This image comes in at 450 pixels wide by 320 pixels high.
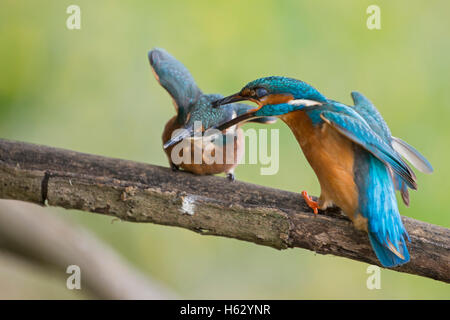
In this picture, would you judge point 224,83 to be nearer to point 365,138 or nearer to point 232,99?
point 232,99

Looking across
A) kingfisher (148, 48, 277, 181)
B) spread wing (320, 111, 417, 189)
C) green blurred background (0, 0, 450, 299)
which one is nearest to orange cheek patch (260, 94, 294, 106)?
spread wing (320, 111, 417, 189)

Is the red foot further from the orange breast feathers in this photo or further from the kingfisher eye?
the kingfisher eye

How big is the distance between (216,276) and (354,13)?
6.69 ft

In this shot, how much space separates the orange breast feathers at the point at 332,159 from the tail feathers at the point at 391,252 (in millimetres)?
141

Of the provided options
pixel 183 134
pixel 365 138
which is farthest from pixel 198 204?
pixel 365 138

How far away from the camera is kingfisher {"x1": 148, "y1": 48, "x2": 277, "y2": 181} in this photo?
2.14m

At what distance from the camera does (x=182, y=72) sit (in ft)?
7.85

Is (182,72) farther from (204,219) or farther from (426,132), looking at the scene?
(426,132)

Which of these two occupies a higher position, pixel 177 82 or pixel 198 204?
pixel 177 82

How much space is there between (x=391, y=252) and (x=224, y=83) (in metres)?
2.01

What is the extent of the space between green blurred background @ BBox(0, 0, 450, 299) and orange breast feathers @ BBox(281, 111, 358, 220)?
5.09 ft

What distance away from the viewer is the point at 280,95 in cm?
182

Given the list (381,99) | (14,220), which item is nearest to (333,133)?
(381,99)

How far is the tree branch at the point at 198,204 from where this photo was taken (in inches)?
71.8
